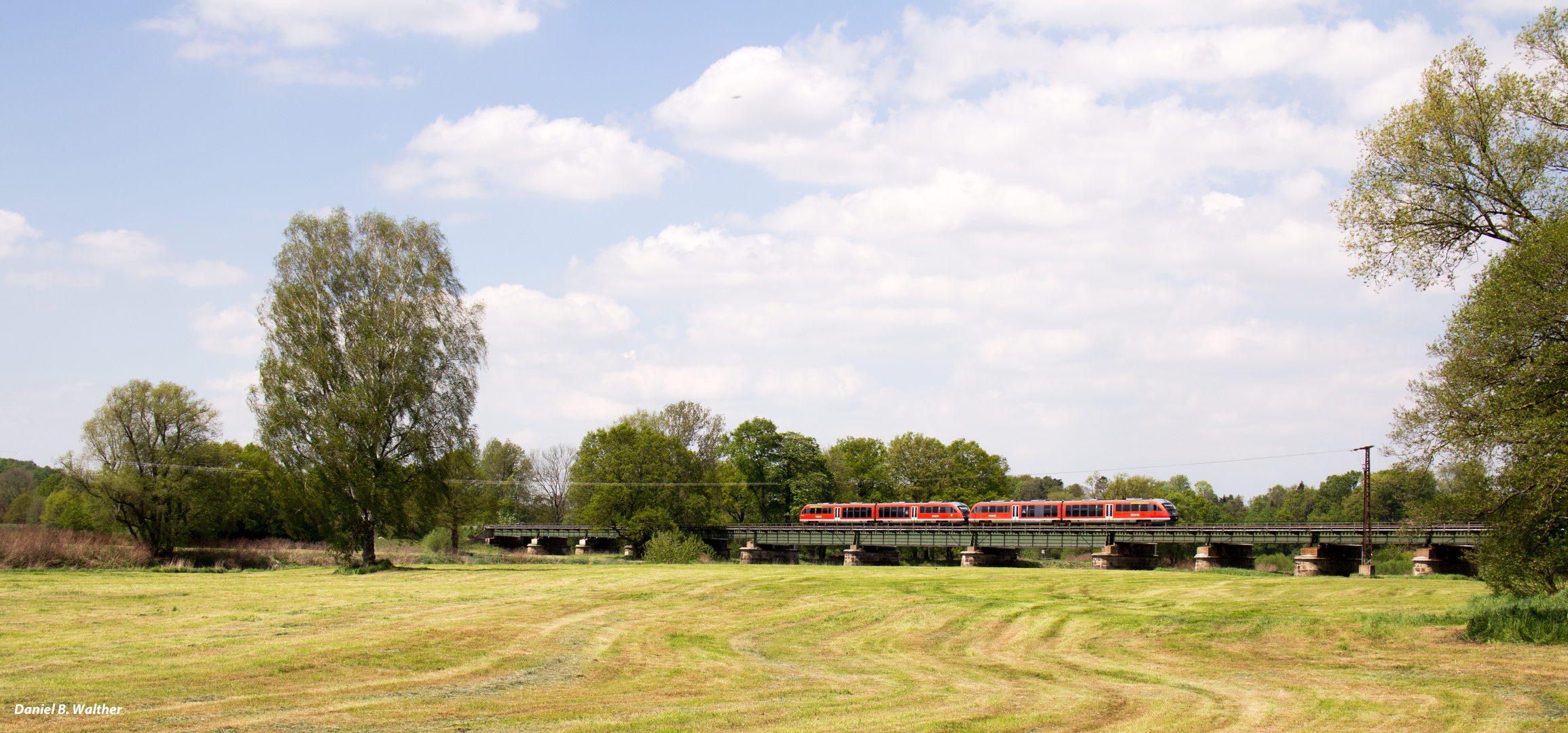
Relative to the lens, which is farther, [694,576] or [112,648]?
[694,576]

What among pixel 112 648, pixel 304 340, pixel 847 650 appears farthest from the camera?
pixel 304 340

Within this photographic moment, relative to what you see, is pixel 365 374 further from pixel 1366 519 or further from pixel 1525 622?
pixel 1366 519

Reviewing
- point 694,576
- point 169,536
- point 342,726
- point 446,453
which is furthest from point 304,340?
point 342,726

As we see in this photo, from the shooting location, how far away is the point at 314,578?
34531mm

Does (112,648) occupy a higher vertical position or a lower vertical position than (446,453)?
lower

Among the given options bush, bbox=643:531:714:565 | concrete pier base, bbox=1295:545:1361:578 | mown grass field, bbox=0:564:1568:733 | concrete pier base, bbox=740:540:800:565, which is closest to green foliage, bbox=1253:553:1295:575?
concrete pier base, bbox=1295:545:1361:578

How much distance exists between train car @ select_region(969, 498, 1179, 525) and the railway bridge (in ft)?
3.34

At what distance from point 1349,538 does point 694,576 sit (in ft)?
169

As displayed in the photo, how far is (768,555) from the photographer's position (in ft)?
257

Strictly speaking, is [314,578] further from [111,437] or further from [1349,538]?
[1349,538]

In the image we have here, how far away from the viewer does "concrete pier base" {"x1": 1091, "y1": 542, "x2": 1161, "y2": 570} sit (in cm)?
6650

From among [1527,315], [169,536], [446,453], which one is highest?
[1527,315]

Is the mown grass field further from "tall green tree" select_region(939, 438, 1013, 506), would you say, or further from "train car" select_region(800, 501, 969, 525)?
"tall green tree" select_region(939, 438, 1013, 506)

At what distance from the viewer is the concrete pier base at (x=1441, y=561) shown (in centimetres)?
6375
